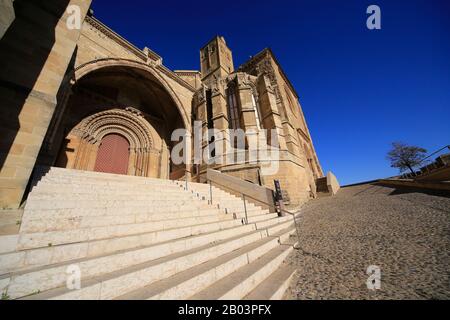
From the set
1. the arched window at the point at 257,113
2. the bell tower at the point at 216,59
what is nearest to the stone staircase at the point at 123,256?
the arched window at the point at 257,113

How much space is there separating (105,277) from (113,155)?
11.8 m

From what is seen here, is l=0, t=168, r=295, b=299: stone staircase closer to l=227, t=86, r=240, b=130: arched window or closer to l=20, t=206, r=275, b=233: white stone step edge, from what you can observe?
l=20, t=206, r=275, b=233: white stone step edge

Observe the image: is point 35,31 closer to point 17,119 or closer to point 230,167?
point 17,119

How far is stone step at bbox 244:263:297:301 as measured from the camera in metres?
1.89

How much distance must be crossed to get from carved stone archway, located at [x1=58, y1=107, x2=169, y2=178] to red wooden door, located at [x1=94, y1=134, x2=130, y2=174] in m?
0.28

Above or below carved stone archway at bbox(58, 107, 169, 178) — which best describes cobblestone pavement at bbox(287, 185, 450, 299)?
below

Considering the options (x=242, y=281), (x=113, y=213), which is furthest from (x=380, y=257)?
(x=113, y=213)

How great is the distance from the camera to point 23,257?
1.73 m

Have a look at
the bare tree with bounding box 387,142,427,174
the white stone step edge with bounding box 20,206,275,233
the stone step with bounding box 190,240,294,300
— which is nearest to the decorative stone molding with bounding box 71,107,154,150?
the white stone step edge with bounding box 20,206,275,233

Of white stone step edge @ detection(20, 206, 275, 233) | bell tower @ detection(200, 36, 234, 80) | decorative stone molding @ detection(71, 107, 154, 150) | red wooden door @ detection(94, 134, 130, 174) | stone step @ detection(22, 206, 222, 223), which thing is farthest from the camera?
bell tower @ detection(200, 36, 234, 80)

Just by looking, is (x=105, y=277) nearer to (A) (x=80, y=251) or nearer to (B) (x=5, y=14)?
(A) (x=80, y=251)

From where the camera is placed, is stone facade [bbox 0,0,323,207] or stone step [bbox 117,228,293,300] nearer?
stone step [bbox 117,228,293,300]

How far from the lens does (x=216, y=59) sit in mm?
20688

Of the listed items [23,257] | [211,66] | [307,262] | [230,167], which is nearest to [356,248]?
[307,262]
